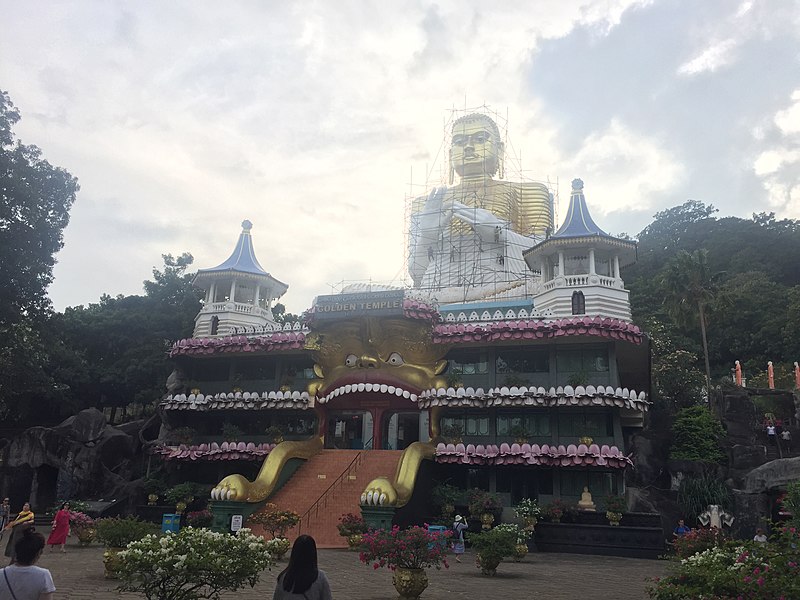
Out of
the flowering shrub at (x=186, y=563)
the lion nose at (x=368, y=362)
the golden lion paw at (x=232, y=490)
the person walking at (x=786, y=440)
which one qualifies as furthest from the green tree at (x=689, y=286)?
the flowering shrub at (x=186, y=563)

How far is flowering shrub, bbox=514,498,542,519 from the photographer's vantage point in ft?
79.6

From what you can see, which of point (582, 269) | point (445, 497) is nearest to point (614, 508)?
point (445, 497)

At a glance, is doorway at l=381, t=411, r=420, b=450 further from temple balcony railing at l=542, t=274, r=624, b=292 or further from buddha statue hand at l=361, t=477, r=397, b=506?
buddha statue hand at l=361, t=477, r=397, b=506

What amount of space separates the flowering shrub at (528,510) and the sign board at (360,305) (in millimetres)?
9228

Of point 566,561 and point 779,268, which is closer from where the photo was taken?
point 566,561

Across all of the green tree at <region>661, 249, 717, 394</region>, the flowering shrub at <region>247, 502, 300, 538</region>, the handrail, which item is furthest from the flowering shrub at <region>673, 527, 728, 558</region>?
the green tree at <region>661, 249, 717, 394</region>

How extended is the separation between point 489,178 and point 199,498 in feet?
129

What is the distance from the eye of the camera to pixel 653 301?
5884cm

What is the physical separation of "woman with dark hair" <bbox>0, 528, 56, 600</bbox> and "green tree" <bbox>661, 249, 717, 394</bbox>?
137 feet

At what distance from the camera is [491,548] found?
16.3 metres

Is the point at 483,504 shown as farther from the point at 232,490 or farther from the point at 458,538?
Result: the point at 232,490

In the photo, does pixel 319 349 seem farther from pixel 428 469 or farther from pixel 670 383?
pixel 670 383

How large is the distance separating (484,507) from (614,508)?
4696mm

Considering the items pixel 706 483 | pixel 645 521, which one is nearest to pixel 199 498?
pixel 645 521
